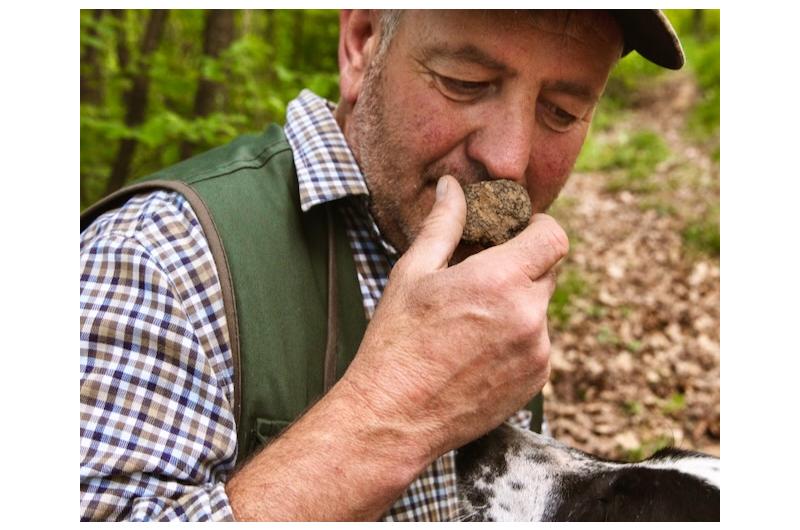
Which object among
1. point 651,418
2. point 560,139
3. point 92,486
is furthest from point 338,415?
point 651,418

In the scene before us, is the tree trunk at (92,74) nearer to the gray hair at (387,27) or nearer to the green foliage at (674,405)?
the gray hair at (387,27)

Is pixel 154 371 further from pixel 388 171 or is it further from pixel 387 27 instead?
pixel 387 27

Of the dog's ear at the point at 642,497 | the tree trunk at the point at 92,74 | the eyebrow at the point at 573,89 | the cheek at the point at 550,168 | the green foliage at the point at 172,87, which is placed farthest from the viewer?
the tree trunk at the point at 92,74

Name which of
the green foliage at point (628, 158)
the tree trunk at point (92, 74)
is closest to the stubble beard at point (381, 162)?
the tree trunk at point (92, 74)

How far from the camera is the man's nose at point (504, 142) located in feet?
6.64

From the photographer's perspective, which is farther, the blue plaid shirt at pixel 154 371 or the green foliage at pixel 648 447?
the green foliage at pixel 648 447

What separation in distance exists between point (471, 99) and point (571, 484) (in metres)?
1.29

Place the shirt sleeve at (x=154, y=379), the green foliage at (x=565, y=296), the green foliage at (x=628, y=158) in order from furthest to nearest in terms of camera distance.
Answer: the green foliage at (x=628, y=158), the green foliage at (x=565, y=296), the shirt sleeve at (x=154, y=379)

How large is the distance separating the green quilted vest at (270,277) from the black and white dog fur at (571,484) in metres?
0.60

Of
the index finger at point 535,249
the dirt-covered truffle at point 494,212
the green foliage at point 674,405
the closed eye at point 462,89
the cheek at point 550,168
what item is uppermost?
the closed eye at point 462,89

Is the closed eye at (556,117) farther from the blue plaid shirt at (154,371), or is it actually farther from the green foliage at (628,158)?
the green foliage at (628,158)

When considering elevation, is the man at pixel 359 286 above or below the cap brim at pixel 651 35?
below

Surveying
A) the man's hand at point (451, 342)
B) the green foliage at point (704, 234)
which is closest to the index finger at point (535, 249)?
the man's hand at point (451, 342)

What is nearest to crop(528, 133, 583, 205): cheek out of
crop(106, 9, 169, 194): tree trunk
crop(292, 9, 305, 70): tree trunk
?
crop(106, 9, 169, 194): tree trunk
